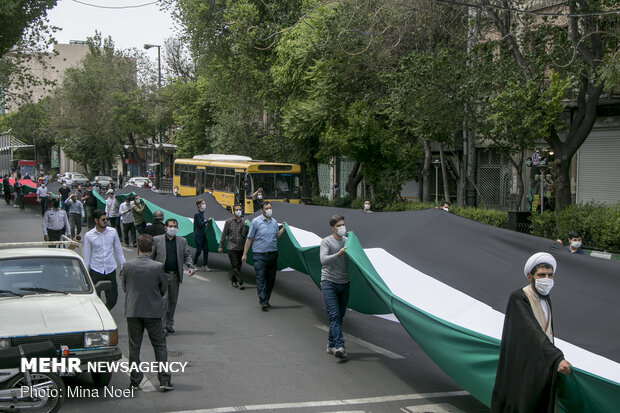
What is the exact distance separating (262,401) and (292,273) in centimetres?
909

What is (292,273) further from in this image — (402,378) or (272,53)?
(272,53)

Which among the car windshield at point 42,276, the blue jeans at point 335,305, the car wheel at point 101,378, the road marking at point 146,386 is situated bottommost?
the road marking at point 146,386

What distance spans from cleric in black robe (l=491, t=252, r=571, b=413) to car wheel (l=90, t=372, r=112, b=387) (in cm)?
423

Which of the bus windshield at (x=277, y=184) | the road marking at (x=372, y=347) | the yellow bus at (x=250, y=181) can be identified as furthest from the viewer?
the bus windshield at (x=277, y=184)

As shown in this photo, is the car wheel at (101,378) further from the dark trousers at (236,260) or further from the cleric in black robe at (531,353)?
the dark trousers at (236,260)

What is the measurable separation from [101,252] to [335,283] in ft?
12.1

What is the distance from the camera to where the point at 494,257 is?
824 cm

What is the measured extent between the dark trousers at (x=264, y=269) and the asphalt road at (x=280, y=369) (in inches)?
13.3

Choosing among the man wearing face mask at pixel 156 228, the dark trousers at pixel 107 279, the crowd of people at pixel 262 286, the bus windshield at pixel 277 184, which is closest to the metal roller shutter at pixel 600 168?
the crowd of people at pixel 262 286

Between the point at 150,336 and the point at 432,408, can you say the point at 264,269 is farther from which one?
the point at 432,408

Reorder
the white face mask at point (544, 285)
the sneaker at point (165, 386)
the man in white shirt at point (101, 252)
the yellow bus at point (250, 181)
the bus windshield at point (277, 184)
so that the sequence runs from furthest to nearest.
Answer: the bus windshield at point (277, 184), the yellow bus at point (250, 181), the man in white shirt at point (101, 252), the sneaker at point (165, 386), the white face mask at point (544, 285)

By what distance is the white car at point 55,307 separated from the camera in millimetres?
6938

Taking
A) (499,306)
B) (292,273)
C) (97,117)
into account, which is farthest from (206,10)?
(97,117)

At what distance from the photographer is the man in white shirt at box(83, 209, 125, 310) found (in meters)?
10.2
